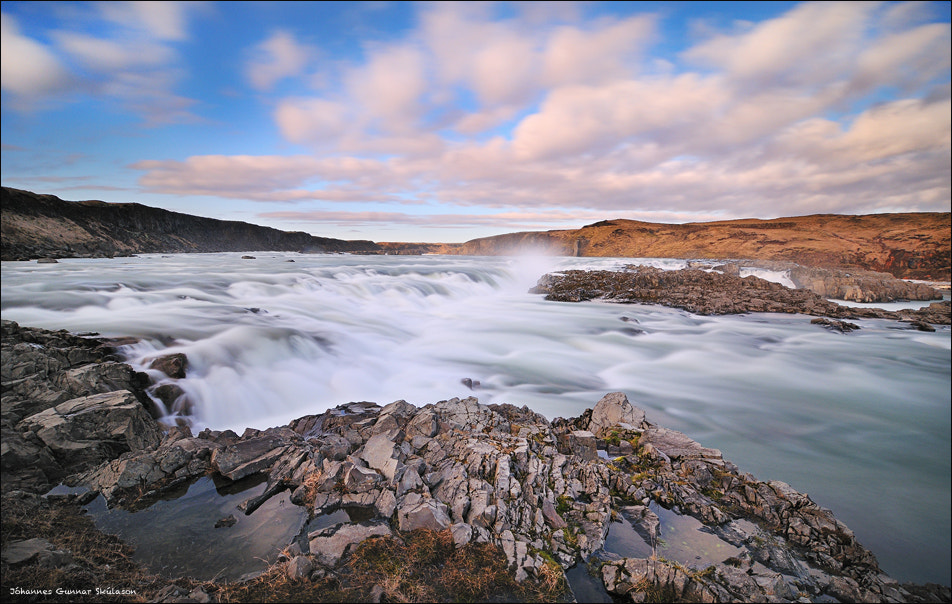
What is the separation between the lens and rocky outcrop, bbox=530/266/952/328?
17.7 metres

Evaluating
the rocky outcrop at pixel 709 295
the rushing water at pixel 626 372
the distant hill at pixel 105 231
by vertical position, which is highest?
the distant hill at pixel 105 231

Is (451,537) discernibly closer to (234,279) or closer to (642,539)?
(642,539)

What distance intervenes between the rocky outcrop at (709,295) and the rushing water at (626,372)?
210 centimetres

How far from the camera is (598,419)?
6273 mm

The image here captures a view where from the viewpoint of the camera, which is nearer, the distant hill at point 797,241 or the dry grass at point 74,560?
the dry grass at point 74,560

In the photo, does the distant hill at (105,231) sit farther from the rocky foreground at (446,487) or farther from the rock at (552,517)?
the rock at (552,517)

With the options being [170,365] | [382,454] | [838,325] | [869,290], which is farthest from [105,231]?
[869,290]

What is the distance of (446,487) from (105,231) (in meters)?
81.3

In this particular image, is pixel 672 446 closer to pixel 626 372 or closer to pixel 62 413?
pixel 626 372

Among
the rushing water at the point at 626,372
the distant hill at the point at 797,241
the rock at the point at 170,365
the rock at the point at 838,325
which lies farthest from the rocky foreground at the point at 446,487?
the distant hill at the point at 797,241

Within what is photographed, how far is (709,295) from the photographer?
71.8 feet

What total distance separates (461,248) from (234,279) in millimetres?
165589

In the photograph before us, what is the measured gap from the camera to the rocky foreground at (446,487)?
131 inches

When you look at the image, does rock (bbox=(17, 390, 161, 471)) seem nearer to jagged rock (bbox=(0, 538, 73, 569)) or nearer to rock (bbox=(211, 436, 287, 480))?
rock (bbox=(211, 436, 287, 480))
